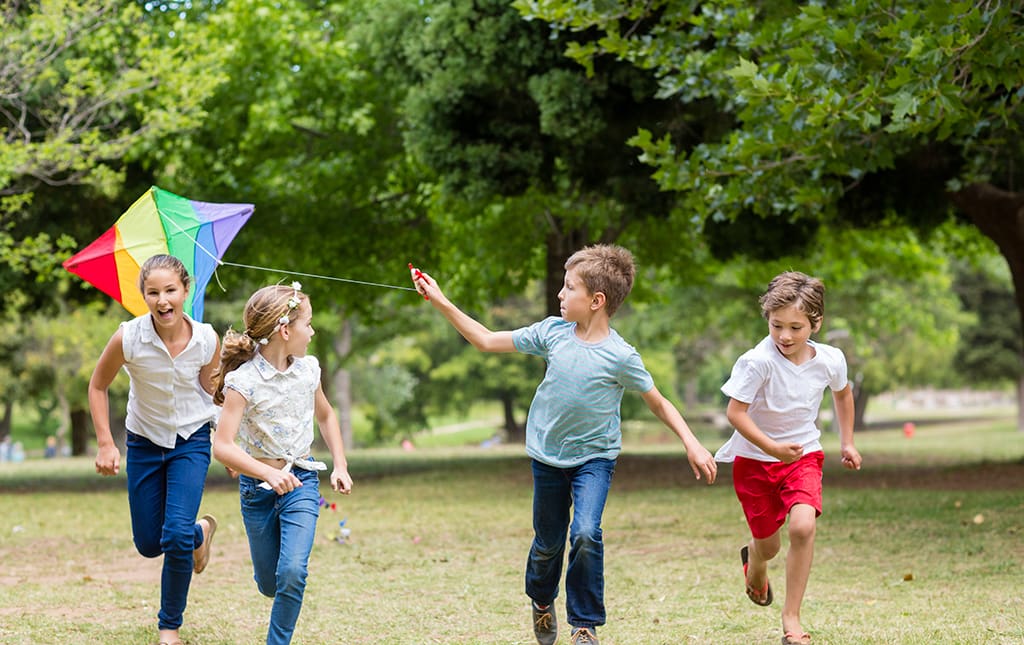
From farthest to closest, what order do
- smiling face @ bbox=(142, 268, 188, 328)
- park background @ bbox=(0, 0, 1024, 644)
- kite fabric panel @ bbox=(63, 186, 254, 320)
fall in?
park background @ bbox=(0, 0, 1024, 644), kite fabric panel @ bbox=(63, 186, 254, 320), smiling face @ bbox=(142, 268, 188, 328)

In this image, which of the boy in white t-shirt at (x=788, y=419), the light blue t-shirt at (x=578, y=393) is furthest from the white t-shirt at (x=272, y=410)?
the boy in white t-shirt at (x=788, y=419)

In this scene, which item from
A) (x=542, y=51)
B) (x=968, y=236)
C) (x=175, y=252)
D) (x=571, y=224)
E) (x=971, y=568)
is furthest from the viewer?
(x=968, y=236)

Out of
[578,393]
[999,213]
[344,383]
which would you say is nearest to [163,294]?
[578,393]

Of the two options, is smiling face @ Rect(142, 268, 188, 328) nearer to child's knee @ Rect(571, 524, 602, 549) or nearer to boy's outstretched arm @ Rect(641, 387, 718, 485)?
child's knee @ Rect(571, 524, 602, 549)

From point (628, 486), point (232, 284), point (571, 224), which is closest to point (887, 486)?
point (628, 486)

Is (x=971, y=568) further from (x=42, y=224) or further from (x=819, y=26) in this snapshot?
(x=42, y=224)

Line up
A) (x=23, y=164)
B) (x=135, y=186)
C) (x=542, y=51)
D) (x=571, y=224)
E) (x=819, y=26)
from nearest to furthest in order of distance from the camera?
(x=819, y=26), (x=23, y=164), (x=542, y=51), (x=135, y=186), (x=571, y=224)

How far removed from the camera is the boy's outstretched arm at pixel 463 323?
5.24 metres

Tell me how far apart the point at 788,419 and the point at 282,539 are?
7.72ft

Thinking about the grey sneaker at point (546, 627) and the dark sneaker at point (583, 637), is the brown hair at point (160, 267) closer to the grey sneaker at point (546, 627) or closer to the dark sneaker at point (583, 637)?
the grey sneaker at point (546, 627)

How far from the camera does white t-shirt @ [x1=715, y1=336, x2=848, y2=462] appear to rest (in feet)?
18.0

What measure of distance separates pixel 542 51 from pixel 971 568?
7.86 metres

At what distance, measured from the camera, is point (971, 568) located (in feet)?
26.6

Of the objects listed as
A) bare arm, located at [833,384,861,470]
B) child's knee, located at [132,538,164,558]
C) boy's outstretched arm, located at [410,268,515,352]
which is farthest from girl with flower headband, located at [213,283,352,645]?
bare arm, located at [833,384,861,470]
